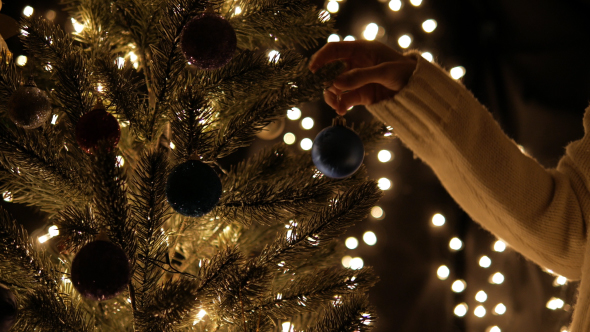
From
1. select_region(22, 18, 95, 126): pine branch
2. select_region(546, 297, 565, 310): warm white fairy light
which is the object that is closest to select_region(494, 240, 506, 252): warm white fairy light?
select_region(546, 297, 565, 310): warm white fairy light

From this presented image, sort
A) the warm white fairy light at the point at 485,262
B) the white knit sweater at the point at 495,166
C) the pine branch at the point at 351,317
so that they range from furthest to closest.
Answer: the warm white fairy light at the point at 485,262, the white knit sweater at the point at 495,166, the pine branch at the point at 351,317

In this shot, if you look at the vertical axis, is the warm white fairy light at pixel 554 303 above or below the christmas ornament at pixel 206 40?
below

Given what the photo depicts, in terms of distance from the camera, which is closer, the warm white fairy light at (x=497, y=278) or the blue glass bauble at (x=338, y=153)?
the blue glass bauble at (x=338, y=153)

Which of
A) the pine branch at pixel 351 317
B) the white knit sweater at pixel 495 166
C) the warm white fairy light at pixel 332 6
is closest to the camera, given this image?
the pine branch at pixel 351 317

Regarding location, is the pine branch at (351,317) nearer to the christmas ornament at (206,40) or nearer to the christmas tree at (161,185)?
the christmas tree at (161,185)

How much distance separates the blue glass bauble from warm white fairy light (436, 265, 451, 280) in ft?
3.83

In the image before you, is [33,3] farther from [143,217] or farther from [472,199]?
[472,199]

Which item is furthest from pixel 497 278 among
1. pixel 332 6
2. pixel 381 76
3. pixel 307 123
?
pixel 381 76

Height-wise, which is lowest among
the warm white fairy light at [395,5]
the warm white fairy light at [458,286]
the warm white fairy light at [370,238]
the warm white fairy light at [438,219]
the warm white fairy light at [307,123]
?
the warm white fairy light at [458,286]

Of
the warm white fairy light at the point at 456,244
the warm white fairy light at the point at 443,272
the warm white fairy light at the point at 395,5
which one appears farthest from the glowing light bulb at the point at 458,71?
the warm white fairy light at the point at 443,272

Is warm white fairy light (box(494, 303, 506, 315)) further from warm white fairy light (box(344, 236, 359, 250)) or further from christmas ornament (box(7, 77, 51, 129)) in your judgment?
christmas ornament (box(7, 77, 51, 129))

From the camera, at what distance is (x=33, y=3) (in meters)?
1.24

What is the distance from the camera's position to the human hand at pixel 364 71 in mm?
553

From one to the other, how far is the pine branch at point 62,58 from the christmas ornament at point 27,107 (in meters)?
0.02
